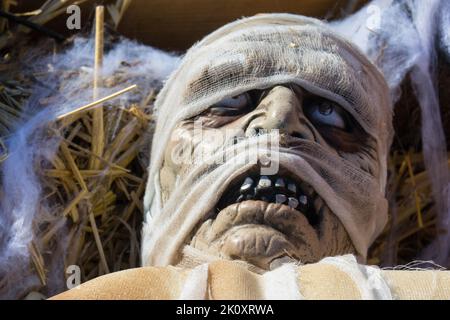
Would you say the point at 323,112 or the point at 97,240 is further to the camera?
the point at 97,240

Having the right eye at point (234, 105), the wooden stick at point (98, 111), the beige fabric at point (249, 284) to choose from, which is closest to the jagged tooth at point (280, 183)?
the right eye at point (234, 105)

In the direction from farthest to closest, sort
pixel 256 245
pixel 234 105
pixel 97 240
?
pixel 97 240, pixel 234 105, pixel 256 245

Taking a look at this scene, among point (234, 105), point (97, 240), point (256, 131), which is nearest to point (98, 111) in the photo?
point (97, 240)

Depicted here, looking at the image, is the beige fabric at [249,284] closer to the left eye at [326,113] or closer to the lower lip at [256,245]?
the lower lip at [256,245]

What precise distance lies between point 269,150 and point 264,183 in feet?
0.22

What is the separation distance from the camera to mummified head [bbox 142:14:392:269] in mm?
2254

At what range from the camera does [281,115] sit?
2.36 m

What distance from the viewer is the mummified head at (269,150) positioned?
225 centimetres

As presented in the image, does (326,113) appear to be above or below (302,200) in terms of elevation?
above

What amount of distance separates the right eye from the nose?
0.05 metres

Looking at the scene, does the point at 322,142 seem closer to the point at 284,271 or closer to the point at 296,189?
the point at 296,189

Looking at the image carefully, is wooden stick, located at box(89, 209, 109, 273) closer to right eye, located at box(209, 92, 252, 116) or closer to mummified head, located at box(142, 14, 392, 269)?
mummified head, located at box(142, 14, 392, 269)

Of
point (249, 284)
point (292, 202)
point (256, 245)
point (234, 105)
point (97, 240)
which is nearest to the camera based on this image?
point (249, 284)

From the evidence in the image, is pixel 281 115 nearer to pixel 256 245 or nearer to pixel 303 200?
pixel 303 200
